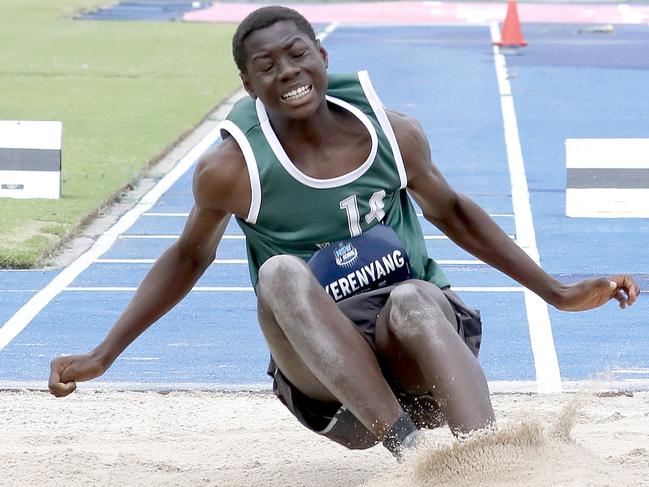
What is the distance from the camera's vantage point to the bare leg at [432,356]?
12.2 ft

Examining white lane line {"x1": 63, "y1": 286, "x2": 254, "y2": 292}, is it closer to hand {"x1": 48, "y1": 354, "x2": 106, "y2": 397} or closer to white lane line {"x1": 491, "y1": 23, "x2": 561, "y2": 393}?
white lane line {"x1": 491, "y1": 23, "x2": 561, "y2": 393}

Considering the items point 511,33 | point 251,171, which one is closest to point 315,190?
point 251,171

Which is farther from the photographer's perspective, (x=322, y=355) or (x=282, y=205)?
(x=282, y=205)

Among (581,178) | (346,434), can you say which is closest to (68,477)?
(346,434)

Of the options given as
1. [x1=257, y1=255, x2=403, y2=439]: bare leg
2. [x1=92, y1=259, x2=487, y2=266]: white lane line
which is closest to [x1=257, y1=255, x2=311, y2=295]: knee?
[x1=257, y1=255, x2=403, y2=439]: bare leg

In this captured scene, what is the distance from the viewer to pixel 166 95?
17.5 meters

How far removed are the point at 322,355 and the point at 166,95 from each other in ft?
46.1

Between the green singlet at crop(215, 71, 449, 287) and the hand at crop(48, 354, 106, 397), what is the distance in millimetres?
601

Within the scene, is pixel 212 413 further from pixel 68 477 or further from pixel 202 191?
pixel 202 191

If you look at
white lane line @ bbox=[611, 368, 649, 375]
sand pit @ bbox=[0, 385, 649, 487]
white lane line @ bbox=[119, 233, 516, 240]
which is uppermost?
sand pit @ bbox=[0, 385, 649, 487]

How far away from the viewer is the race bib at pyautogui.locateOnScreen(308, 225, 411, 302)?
13.4ft

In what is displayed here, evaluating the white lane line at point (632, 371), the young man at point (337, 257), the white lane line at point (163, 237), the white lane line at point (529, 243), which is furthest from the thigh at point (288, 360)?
the white lane line at point (163, 237)

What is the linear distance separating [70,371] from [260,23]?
1.15 m

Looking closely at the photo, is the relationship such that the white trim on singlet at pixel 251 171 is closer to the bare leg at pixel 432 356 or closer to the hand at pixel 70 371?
the bare leg at pixel 432 356
